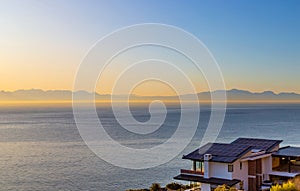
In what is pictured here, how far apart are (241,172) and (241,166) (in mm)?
284

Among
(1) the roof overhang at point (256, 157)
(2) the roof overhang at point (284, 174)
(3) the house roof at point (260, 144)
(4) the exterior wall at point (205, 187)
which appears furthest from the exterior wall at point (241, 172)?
(3) the house roof at point (260, 144)

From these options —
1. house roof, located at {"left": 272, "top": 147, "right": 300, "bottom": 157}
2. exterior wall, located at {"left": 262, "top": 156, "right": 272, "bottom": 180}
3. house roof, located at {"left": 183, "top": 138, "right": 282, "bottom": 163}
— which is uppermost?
house roof, located at {"left": 183, "top": 138, "right": 282, "bottom": 163}

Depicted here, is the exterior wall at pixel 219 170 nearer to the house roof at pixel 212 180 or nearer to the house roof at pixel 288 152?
the house roof at pixel 212 180

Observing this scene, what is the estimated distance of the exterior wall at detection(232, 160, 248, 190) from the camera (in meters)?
16.8

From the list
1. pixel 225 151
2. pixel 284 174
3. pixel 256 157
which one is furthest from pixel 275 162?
pixel 225 151

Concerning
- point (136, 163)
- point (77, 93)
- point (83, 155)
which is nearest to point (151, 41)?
point (77, 93)

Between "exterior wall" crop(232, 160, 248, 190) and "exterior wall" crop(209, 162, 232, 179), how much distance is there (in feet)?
1.08

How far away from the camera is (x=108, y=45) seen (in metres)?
13.1

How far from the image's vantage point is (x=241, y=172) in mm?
17359

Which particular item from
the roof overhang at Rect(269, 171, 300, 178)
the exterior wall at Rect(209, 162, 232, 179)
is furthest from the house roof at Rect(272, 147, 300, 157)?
the exterior wall at Rect(209, 162, 232, 179)

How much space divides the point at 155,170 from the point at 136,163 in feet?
14.4

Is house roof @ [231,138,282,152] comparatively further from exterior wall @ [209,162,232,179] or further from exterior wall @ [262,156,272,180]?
exterior wall @ [209,162,232,179]

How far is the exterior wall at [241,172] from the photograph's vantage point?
16.8 metres

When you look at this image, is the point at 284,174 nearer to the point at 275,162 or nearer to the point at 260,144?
the point at 275,162
